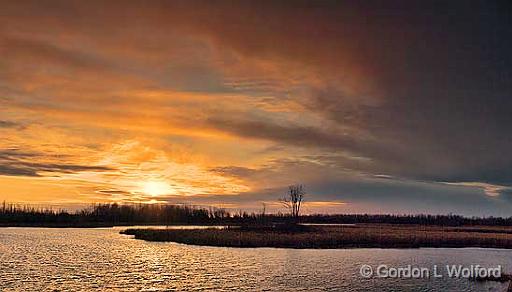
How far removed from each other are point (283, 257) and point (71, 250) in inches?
921

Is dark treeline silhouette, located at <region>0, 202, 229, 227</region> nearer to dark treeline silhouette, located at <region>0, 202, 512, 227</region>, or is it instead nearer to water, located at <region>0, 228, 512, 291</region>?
dark treeline silhouette, located at <region>0, 202, 512, 227</region>

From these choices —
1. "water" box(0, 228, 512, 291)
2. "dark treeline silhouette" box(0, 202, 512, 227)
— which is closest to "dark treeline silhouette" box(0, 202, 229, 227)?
"dark treeline silhouette" box(0, 202, 512, 227)

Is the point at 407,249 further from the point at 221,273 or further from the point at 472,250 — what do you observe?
the point at 221,273

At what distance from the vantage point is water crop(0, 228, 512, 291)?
1361 inches

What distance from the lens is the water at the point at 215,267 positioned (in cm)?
3456

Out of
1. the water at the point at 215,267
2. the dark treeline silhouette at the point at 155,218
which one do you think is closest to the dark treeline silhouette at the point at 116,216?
the dark treeline silhouette at the point at 155,218

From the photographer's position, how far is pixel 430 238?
7025cm

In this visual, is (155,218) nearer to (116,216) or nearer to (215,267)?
(116,216)

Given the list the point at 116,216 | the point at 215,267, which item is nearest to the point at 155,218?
the point at 116,216

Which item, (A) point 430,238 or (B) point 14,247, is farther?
(A) point 430,238

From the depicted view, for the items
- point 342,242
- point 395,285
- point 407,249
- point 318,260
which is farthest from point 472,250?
point 395,285

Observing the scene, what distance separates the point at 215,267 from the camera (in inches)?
1720

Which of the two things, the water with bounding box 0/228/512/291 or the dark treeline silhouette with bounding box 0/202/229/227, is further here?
the dark treeline silhouette with bounding box 0/202/229/227

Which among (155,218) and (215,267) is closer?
(215,267)
